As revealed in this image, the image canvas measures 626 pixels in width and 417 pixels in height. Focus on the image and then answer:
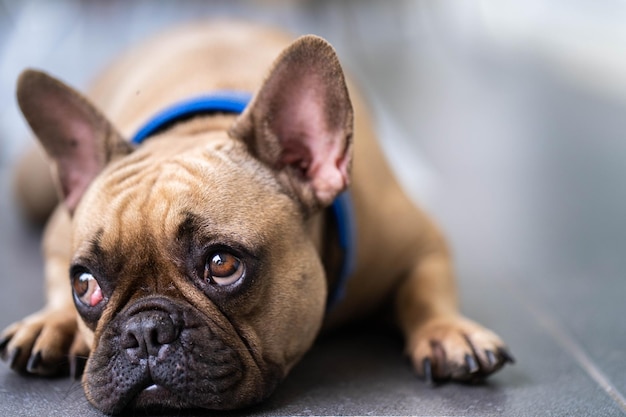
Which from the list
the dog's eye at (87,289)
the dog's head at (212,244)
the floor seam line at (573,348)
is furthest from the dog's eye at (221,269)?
the floor seam line at (573,348)

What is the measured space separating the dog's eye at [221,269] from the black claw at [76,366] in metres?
0.40

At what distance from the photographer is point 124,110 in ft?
8.04

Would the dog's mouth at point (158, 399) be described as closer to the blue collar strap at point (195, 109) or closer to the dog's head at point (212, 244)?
the dog's head at point (212, 244)

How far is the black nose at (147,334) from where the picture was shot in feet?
4.53

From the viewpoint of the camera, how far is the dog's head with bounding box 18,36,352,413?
1409mm

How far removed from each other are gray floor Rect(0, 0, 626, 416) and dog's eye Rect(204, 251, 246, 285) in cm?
26

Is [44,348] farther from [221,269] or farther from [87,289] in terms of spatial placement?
[221,269]

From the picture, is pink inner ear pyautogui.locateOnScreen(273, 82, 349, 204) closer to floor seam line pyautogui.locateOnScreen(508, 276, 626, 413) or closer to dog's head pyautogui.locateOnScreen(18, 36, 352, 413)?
A: dog's head pyautogui.locateOnScreen(18, 36, 352, 413)

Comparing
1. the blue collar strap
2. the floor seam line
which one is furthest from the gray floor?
the blue collar strap

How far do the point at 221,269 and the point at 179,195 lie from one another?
17 centimetres

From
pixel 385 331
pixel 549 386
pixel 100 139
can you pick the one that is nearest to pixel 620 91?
pixel 385 331

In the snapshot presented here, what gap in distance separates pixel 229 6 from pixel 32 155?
2822mm

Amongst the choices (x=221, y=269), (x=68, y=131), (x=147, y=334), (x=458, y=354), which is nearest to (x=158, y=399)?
(x=147, y=334)

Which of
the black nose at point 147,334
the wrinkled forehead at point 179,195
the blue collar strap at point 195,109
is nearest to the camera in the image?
the black nose at point 147,334
